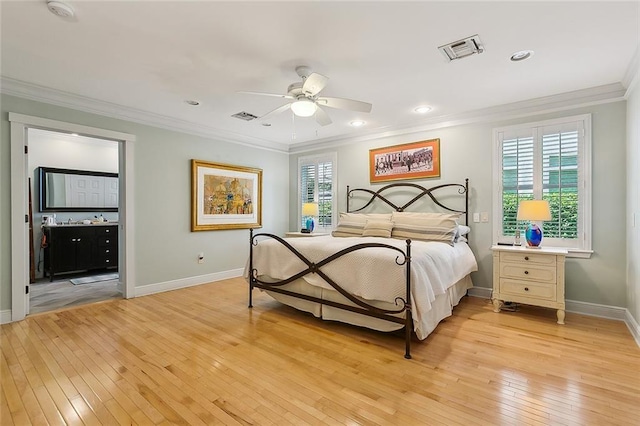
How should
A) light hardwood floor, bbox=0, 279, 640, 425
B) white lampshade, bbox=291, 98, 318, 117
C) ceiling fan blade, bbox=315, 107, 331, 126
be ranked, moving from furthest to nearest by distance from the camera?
1. ceiling fan blade, bbox=315, 107, 331, 126
2. white lampshade, bbox=291, 98, 318, 117
3. light hardwood floor, bbox=0, 279, 640, 425

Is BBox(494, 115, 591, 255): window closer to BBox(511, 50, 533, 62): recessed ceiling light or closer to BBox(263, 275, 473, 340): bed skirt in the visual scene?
BBox(263, 275, 473, 340): bed skirt

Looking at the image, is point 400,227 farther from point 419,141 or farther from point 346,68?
point 346,68

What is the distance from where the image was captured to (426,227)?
4.07 metres

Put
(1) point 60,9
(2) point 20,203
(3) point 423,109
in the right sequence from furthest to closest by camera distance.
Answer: (3) point 423,109, (2) point 20,203, (1) point 60,9

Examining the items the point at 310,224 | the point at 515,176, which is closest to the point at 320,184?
the point at 310,224

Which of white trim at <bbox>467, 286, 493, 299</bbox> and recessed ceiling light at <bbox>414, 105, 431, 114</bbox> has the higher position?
recessed ceiling light at <bbox>414, 105, 431, 114</bbox>

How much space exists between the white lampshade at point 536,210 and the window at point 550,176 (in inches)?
16.0

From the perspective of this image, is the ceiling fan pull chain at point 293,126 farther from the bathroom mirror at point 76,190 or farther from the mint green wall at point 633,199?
the bathroom mirror at point 76,190

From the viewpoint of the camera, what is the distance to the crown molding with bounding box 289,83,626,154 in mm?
3537

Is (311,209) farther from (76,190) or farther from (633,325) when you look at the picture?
(76,190)

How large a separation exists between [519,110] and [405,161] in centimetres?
168

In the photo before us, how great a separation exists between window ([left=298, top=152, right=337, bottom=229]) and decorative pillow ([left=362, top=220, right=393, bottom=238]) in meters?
1.56

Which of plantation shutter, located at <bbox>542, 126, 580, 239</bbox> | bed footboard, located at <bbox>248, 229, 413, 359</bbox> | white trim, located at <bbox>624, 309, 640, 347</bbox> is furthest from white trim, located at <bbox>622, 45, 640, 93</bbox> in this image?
bed footboard, located at <bbox>248, 229, 413, 359</bbox>

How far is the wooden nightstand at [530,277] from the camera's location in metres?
3.33
